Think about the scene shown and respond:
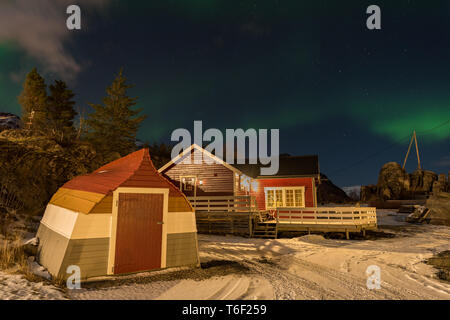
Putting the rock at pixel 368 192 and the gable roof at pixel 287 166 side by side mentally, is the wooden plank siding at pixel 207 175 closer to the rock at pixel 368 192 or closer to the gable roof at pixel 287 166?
the gable roof at pixel 287 166

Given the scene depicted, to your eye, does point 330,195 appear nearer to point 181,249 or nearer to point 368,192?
point 368,192

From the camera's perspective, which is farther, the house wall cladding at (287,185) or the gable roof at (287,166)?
the house wall cladding at (287,185)

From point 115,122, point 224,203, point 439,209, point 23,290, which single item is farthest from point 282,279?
point 115,122

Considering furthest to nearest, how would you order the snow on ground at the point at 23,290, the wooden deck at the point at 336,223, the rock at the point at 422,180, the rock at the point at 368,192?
the rock at the point at 368,192 → the rock at the point at 422,180 → the wooden deck at the point at 336,223 → the snow on ground at the point at 23,290

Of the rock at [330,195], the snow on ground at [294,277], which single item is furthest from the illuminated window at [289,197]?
the rock at [330,195]

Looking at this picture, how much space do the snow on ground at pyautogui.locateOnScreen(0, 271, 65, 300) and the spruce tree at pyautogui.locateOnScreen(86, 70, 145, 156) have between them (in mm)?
25336

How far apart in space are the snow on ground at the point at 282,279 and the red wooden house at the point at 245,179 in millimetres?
9073

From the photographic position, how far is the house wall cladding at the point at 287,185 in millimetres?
21312

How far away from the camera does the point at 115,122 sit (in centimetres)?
3050

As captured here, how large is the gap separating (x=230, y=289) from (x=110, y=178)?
5155 mm

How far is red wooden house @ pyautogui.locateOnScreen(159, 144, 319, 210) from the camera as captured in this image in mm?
19484

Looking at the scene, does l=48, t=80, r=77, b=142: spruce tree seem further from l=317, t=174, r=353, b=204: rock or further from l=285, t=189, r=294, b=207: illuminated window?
l=317, t=174, r=353, b=204: rock

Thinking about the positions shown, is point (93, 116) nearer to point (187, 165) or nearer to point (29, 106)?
point (29, 106)

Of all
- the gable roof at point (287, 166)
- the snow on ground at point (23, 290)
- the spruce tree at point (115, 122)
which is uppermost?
the spruce tree at point (115, 122)
